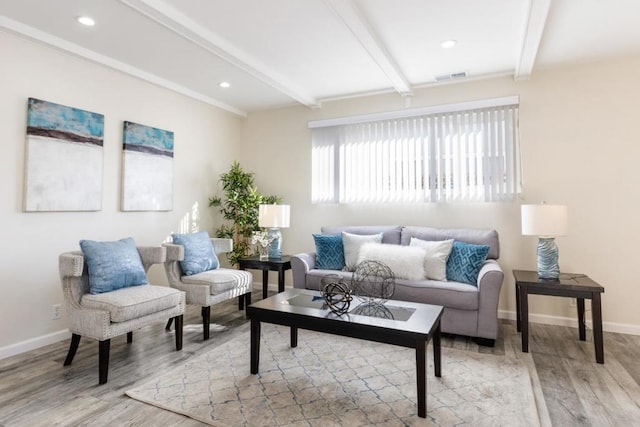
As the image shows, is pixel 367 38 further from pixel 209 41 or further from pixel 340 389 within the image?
pixel 340 389

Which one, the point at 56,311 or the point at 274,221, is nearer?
the point at 56,311

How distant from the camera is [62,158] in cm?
307

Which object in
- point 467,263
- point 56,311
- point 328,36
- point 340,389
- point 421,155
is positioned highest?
point 328,36

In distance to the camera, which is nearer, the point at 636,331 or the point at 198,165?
the point at 636,331

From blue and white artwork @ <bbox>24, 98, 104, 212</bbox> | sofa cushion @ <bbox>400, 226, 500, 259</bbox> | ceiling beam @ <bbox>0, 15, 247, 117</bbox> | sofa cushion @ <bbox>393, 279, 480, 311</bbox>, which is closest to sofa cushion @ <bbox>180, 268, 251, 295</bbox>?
blue and white artwork @ <bbox>24, 98, 104, 212</bbox>

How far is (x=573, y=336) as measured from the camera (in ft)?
10.5

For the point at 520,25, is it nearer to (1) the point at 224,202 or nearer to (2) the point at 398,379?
(2) the point at 398,379

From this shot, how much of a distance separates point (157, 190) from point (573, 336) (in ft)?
14.8

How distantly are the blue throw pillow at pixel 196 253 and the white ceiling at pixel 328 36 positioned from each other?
5.88 ft

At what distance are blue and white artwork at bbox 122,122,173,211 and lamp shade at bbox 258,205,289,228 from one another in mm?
1120

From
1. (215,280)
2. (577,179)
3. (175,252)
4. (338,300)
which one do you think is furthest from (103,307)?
(577,179)

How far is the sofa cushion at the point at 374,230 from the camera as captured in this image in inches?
155

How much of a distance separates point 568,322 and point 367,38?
3393mm

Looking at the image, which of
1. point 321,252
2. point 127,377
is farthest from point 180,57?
point 127,377
